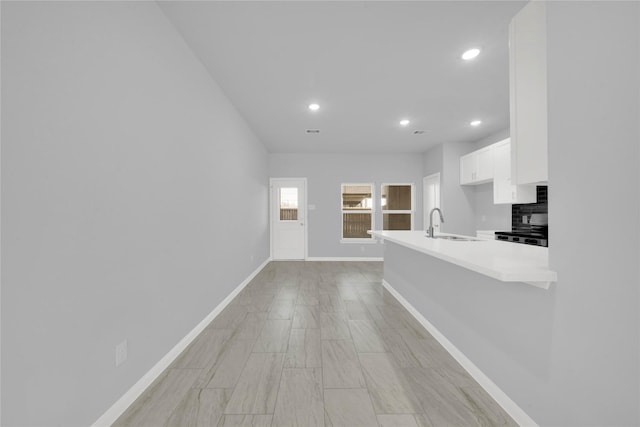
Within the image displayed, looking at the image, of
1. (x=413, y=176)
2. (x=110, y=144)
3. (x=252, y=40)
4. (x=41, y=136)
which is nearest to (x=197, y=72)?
(x=252, y=40)

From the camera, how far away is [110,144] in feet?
4.85

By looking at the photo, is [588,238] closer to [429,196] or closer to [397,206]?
[429,196]

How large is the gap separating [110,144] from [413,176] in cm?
633

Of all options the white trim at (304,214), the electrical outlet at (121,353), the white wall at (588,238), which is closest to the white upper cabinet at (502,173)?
the white wall at (588,238)

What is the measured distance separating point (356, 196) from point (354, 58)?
4.44 m

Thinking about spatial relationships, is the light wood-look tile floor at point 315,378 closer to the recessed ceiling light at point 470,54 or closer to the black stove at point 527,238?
the black stove at point 527,238

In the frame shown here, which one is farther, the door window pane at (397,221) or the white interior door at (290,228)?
the door window pane at (397,221)

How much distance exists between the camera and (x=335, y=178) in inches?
263

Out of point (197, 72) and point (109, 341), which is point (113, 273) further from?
point (197, 72)

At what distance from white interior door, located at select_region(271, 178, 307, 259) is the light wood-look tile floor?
Answer: 3.52 m

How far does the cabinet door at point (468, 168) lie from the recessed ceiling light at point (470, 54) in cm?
293

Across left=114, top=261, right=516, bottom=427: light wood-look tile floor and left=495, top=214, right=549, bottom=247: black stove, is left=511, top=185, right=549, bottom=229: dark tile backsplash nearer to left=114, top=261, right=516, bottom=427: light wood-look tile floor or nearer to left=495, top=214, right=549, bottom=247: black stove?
left=495, top=214, right=549, bottom=247: black stove

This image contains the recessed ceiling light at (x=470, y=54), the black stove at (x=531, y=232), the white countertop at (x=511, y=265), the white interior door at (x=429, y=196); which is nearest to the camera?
the white countertop at (x=511, y=265)

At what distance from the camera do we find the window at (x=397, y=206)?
6.85 metres
